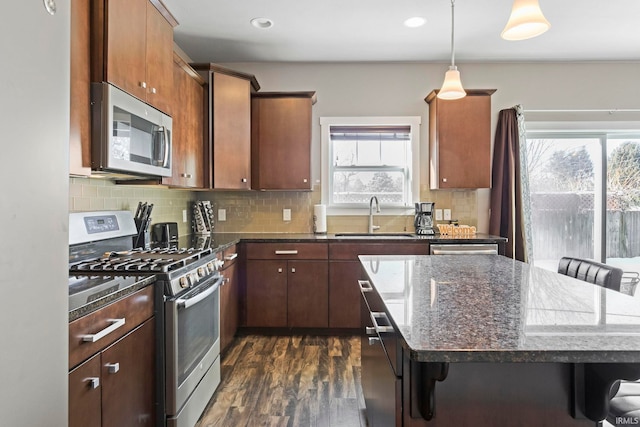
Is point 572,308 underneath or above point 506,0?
underneath

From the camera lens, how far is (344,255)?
3520mm

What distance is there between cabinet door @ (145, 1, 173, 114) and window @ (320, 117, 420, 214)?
74.3 inches

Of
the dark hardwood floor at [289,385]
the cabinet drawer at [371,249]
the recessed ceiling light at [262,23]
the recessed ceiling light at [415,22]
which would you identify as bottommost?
the dark hardwood floor at [289,385]

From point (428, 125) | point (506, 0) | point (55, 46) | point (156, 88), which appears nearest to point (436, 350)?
point (55, 46)

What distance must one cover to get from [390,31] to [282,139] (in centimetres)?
136

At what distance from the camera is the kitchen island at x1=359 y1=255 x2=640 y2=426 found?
88 cm

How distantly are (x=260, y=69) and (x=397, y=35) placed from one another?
4.81 ft

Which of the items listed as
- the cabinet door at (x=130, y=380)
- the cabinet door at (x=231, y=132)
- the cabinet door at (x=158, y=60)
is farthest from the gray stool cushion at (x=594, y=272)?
the cabinet door at (x=231, y=132)

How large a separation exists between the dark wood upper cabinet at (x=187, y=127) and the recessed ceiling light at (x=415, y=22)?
1770 mm

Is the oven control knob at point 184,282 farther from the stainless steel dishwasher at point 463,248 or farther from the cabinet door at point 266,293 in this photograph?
the stainless steel dishwasher at point 463,248

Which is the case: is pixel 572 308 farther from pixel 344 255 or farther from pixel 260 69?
pixel 260 69

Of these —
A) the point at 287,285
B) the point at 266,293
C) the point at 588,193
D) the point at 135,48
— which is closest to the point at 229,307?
the point at 266,293

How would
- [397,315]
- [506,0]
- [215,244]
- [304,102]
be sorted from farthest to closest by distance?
[304,102], [215,244], [506,0], [397,315]

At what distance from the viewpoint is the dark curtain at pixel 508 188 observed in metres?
3.93
